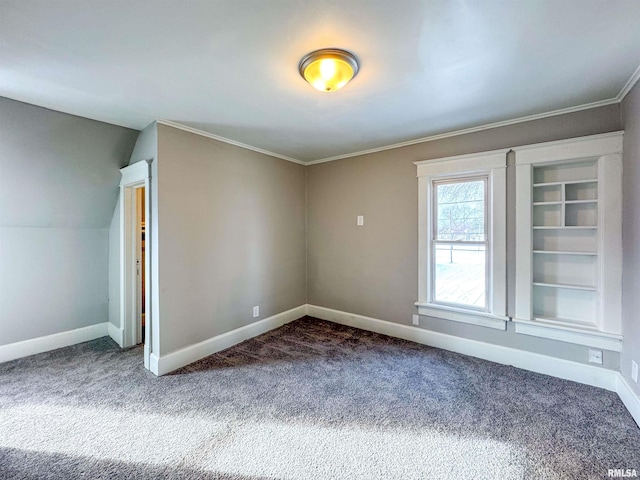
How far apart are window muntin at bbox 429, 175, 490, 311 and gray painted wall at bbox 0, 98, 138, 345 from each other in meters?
3.48

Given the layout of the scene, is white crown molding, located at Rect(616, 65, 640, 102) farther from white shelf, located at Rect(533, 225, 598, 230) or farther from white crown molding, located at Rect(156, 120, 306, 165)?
white crown molding, located at Rect(156, 120, 306, 165)

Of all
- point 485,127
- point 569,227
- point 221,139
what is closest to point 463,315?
point 569,227

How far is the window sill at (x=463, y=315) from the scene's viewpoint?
2.90m

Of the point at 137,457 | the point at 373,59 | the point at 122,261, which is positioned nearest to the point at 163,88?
the point at 373,59

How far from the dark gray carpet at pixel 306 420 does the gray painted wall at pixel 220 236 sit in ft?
1.89

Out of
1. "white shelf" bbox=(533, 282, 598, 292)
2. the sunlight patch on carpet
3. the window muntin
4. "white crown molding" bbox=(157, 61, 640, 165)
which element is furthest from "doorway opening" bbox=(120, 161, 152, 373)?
"white shelf" bbox=(533, 282, 598, 292)

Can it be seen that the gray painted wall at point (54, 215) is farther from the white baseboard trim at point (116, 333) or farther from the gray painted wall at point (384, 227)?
the gray painted wall at point (384, 227)

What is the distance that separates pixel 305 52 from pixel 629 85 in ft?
7.82

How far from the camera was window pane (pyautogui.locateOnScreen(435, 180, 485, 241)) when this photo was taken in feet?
10.1

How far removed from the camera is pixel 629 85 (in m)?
2.11

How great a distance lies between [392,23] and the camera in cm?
148

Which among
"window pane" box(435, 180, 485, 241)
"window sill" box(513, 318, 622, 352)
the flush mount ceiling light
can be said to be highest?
the flush mount ceiling light

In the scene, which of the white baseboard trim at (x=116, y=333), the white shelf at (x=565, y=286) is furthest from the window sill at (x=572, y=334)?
the white baseboard trim at (x=116, y=333)

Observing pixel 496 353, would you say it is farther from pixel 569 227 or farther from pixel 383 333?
pixel 569 227
